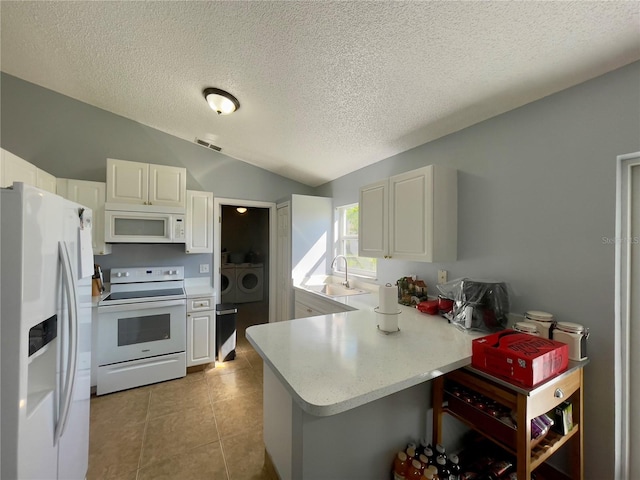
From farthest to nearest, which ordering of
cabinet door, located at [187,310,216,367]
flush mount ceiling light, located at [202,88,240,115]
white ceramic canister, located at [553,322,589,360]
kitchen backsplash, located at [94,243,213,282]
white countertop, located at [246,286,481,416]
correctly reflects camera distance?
kitchen backsplash, located at [94,243,213,282] < cabinet door, located at [187,310,216,367] < flush mount ceiling light, located at [202,88,240,115] < white ceramic canister, located at [553,322,589,360] < white countertop, located at [246,286,481,416]

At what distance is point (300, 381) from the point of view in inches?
37.2

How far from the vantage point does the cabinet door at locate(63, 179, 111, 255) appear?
8.00ft

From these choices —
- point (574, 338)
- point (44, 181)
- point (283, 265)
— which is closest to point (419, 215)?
point (574, 338)

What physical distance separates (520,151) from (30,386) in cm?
271

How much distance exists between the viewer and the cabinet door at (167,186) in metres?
2.68

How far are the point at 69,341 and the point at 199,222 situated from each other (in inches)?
80.8

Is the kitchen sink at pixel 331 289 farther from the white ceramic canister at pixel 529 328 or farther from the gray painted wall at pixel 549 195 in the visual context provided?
the white ceramic canister at pixel 529 328

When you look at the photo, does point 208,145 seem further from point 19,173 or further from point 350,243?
point 350,243

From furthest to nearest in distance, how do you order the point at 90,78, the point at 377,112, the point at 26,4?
1. the point at 90,78
2. the point at 377,112
3. the point at 26,4

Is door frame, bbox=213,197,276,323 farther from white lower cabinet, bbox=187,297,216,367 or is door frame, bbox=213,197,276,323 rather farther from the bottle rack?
the bottle rack

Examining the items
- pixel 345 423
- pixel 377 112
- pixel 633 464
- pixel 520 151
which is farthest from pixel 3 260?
pixel 633 464

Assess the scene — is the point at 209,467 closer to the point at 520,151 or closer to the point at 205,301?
the point at 205,301

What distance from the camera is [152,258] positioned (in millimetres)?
2949

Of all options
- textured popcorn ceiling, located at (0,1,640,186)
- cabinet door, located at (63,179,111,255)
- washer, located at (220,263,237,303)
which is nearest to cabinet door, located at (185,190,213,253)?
cabinet door, located at (63,179,111,255)
